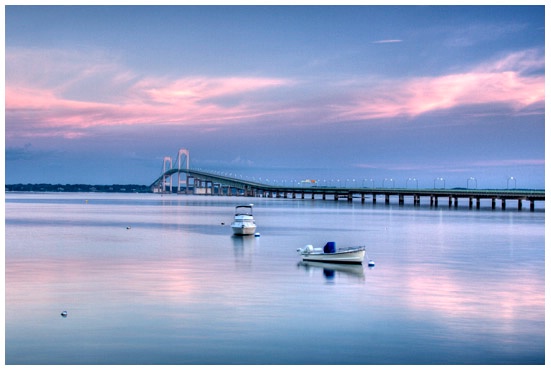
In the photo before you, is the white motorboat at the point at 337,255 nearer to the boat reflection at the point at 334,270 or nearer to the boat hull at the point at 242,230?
the boat reflection at the point at 334,270

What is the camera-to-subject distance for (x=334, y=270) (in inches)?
1217

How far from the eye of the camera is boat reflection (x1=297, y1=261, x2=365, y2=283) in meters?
29.0

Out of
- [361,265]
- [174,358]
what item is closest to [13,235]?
[361,265]

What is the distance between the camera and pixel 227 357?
15875 mm

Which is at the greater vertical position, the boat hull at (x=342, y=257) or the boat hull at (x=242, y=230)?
the boat hull at (x=242, y=230)

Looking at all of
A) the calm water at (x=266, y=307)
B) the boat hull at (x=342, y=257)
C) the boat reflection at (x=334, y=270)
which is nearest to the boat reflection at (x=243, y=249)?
the calm water at (x=266, y=307)

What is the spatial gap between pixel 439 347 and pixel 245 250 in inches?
981

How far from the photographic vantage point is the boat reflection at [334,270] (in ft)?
95.0

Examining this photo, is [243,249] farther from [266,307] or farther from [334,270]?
[266,307]

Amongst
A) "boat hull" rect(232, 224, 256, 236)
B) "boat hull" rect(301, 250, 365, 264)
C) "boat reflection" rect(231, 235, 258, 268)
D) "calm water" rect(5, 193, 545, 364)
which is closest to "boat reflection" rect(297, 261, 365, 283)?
"calm water" rect(5, 193, 545, 364)

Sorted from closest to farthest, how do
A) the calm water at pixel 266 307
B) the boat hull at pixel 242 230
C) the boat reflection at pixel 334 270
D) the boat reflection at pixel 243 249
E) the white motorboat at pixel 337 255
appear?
1. the calm water at pixel 266 307
2. the boat reflection at pixel 334 270
3. the white motorboat at pixel 337 255
4. the boat reflection at pixel 243 249
5. the boat hull at pixel 242 230

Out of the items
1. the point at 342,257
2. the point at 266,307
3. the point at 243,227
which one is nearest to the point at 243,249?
the point at 243,227

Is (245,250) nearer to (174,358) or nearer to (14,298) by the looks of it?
(14,298)

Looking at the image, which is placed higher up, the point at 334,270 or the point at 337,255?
the point at 337,255
